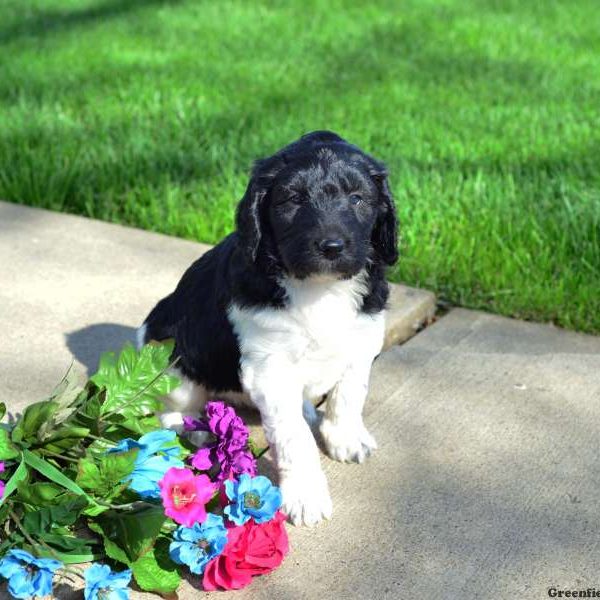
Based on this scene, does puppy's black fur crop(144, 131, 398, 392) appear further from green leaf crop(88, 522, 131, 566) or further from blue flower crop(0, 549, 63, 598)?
blue flower crop(0, 549, 63, 598)

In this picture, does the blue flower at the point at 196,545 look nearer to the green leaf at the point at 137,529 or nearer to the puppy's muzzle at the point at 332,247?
the green leaf at the point at 137,529

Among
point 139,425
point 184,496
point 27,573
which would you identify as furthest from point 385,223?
point 27,573

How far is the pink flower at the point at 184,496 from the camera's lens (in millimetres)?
2812

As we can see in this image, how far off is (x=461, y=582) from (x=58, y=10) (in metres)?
8.42

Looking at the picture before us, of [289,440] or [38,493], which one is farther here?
[289,440]

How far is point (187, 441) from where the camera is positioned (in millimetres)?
3371

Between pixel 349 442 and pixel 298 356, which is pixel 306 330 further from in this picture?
pixel 349 442

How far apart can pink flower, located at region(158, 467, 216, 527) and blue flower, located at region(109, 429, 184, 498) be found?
0.07 meters

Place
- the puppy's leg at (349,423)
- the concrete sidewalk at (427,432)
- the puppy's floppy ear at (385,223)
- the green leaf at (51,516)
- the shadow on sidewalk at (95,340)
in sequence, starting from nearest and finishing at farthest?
the green leaf at (51,516), the concrete sidewalk at (427,432), the puppy's floppy ear at (385,223), the puppy's leg at (349,423), the shadow on sidewalk at (95,340)

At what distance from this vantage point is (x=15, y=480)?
112 inches

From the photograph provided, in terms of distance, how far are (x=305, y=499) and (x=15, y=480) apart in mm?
905

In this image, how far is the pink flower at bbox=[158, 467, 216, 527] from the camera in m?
2.81

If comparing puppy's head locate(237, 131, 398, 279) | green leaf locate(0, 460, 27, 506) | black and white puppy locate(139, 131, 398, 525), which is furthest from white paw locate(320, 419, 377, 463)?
green leaf locate(0, 460, 27, 506)

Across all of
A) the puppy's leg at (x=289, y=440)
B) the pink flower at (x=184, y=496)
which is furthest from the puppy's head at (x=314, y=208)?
the pink flower at (x=184, y=496)
